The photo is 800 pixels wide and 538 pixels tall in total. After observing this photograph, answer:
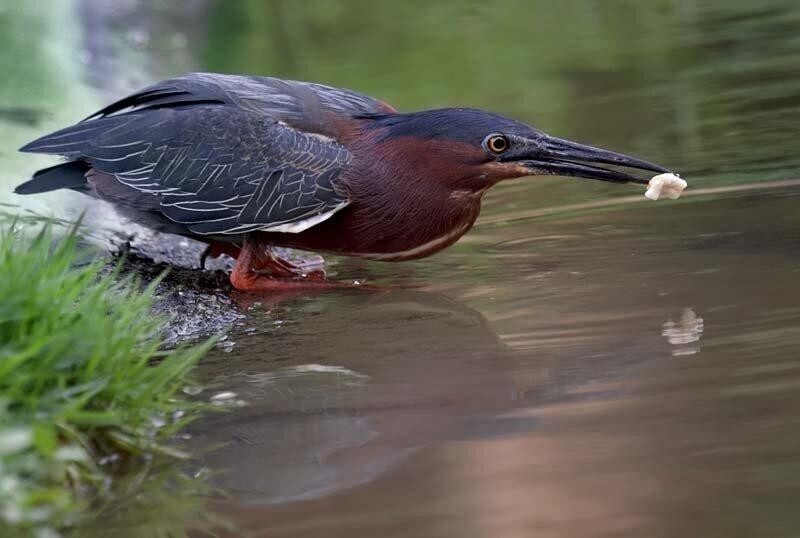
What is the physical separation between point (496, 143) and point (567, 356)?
1554 mm

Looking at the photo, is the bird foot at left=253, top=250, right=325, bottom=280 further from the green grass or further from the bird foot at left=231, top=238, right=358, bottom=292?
the green grass

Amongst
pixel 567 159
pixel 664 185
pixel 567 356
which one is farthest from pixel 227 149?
pixel 567 356

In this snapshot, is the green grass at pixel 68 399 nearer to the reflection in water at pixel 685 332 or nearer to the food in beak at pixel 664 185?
the reflection in water at pixel 685 332

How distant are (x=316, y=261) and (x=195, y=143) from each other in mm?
1011

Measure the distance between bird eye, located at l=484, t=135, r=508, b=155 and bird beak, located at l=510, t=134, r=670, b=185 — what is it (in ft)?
0.15

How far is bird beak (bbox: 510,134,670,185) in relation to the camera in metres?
5.05

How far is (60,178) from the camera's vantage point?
19.4ft

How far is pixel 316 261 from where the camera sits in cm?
638

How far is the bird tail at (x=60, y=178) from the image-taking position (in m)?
5.82

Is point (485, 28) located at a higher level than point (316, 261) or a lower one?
higher

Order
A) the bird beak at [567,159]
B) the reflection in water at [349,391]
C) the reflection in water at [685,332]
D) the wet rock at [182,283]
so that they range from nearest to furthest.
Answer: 1. the reflection in water at [349,391]
2. the reflection in water at [685,332]
3. the wet rock at [182,283]
4. the bird beak at [567,159]

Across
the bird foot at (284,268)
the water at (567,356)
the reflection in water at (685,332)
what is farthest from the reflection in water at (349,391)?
the bird foot at (284,268)

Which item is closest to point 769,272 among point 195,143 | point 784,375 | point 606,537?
point 784,375

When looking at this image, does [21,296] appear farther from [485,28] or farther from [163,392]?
[485,28]
